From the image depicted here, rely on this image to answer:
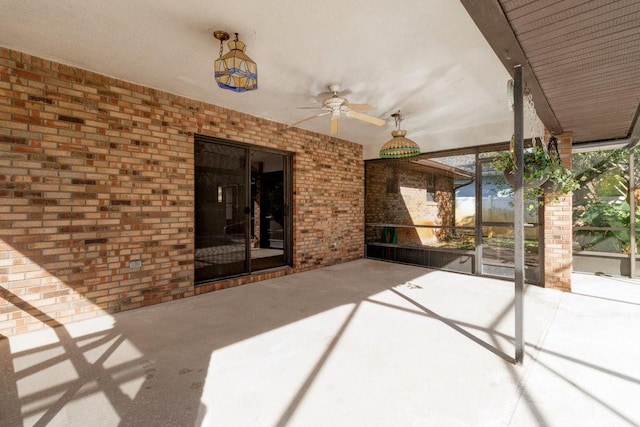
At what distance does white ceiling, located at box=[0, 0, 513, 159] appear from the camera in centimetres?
232

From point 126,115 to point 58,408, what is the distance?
123 inches

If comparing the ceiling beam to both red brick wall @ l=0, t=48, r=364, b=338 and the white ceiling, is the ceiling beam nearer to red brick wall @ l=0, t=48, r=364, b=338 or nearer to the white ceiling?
the white ceiling

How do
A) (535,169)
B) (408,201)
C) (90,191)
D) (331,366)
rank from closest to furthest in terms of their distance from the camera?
(331,366), (535,169), (90,191), (408,201)

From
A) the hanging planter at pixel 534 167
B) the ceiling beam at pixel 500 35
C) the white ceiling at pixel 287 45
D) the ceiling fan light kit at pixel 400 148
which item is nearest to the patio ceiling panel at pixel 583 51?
the ceiling beam at pixel 500 35

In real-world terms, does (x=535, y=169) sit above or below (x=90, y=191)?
above

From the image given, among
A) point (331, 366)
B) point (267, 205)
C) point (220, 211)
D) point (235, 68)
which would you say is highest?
point (235, 68)

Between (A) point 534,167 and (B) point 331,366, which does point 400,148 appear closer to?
(A) point 534,167

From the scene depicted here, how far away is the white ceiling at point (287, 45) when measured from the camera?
2.32 m

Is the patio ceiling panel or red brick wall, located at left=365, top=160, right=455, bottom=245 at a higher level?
the patio ceiling panel

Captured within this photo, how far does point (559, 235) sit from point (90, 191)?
6500mm

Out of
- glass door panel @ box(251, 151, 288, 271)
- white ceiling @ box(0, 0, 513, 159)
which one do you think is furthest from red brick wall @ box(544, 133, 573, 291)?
glass door panel @ box(251, 151, 288, 271)

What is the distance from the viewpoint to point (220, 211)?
464cm

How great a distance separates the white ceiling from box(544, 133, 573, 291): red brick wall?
1421 mm

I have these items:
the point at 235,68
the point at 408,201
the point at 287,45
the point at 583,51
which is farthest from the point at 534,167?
the point at 408,201
